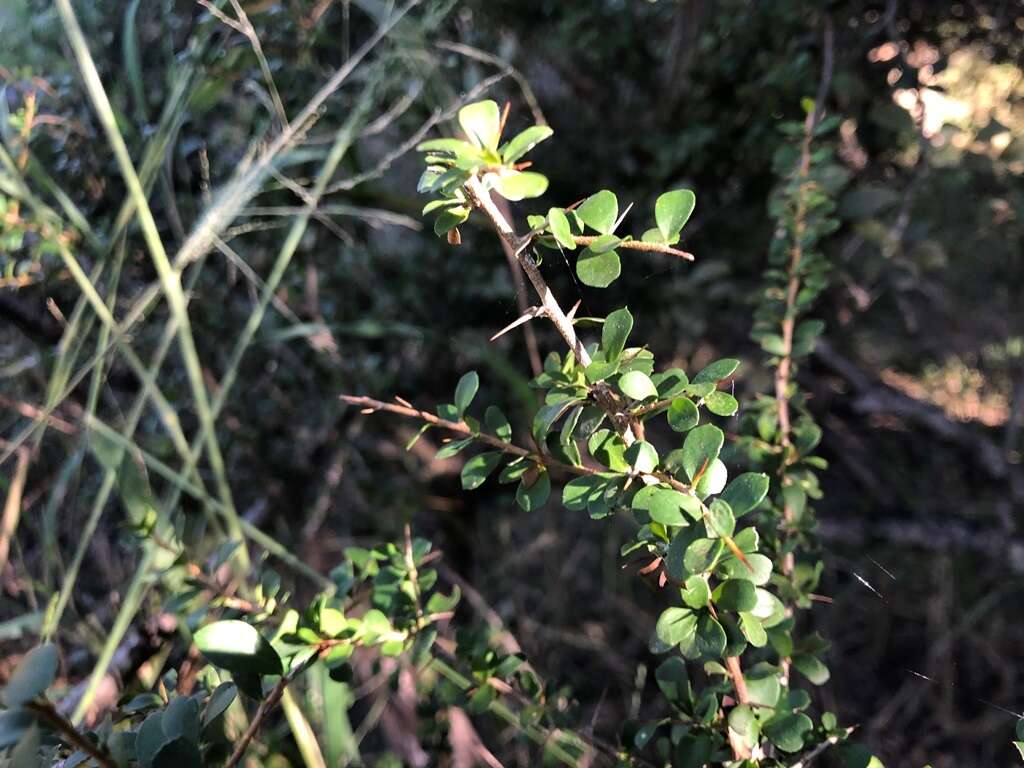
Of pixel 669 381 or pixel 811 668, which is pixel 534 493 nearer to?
pixel 669 381

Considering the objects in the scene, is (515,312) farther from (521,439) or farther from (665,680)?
(665,680)

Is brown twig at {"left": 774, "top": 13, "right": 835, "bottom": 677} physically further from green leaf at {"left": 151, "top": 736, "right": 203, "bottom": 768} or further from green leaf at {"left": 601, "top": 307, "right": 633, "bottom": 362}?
green leaf at {"left": 151, "top": 736, "right": 203, "bottom": 768}

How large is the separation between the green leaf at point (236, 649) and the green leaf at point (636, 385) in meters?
0.20

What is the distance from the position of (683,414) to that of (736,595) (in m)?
0.08

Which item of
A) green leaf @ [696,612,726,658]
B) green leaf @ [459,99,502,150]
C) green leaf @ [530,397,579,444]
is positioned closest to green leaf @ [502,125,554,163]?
green leaf @ [459,99,502,150]

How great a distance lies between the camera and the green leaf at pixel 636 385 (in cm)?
32

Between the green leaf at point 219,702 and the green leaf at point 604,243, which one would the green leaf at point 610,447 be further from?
the green leaf at point 219,702

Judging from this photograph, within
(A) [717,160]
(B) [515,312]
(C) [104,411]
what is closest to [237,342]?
(C) [104,411]

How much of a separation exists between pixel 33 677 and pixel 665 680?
0.98 ft

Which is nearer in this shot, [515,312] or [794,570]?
[794,570]

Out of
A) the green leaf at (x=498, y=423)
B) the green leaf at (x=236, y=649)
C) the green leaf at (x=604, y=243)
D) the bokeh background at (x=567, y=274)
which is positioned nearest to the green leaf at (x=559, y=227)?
the green leaf at (x=604, y=243)

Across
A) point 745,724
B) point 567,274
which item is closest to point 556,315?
point 745,724

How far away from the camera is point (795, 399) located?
21.3 inches

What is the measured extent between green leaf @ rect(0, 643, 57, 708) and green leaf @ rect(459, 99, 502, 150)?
26 centimetres
